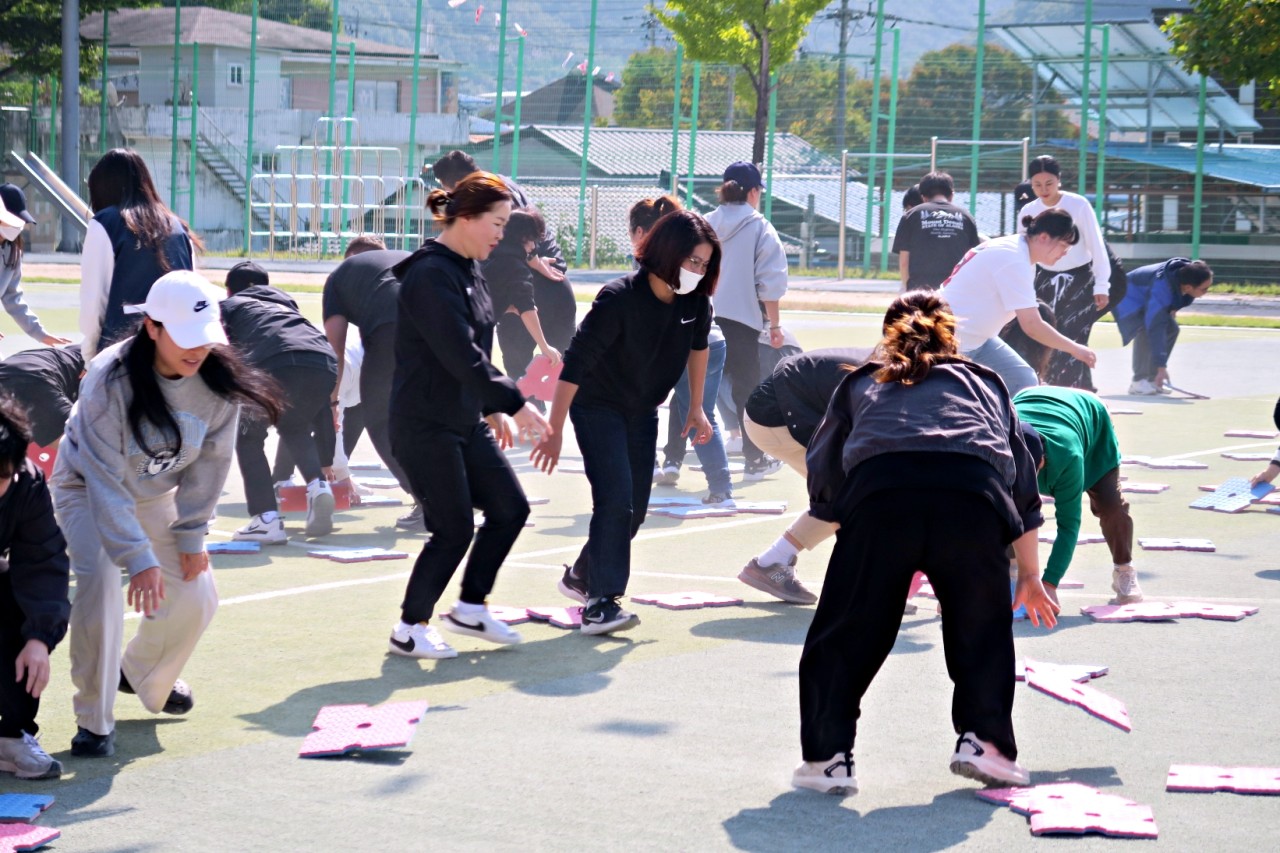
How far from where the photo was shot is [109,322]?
817cm

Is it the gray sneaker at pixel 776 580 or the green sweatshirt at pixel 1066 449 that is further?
the gray sneaker at pixel 776 580

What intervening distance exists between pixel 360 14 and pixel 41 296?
3196cm

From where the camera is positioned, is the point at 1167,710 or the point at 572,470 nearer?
the point at 1167,710

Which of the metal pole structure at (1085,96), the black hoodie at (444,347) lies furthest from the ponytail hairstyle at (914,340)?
the metal pole structure at (1085,96)

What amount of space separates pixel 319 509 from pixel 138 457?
3.98 metres

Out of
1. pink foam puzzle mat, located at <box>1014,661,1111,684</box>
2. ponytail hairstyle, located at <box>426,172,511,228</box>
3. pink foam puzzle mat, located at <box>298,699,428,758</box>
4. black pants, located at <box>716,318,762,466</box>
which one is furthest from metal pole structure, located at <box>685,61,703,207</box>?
pink foam puzzle mat, located at <box>298,699,428,758</box>

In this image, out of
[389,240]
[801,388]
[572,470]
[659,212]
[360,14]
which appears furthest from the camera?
[360,14]

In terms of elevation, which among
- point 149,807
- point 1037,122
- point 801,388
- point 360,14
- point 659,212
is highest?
point 360,14

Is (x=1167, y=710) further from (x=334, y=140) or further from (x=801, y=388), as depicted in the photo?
(x=334, y=140)

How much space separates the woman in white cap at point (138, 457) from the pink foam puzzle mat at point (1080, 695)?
283 centimetres

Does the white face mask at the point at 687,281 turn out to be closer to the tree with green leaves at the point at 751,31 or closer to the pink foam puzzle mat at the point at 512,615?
the pink foam puzzle mat at the point at 512,615

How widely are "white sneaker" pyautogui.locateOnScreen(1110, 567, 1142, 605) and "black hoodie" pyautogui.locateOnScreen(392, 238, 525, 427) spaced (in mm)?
2867

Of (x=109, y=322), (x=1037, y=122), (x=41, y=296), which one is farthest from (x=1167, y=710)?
(x=1037, y=122)

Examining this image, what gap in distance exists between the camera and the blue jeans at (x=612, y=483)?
720 centimetres
